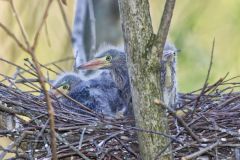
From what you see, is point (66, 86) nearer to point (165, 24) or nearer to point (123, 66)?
point (123, 66)

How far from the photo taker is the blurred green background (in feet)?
19.4

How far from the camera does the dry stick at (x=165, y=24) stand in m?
2.40

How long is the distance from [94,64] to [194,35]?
2.28m

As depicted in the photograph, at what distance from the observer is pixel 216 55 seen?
6137 millimetres

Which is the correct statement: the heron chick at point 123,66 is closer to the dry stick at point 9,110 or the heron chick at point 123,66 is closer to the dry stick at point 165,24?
the dry stick at point 9,110

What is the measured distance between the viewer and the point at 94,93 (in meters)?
3.87

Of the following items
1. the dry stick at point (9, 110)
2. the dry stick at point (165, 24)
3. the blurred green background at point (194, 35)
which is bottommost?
the dry stick at point (9, 110)

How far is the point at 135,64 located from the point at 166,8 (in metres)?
0.23

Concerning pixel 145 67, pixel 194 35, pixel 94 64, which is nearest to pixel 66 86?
pixel 94 64

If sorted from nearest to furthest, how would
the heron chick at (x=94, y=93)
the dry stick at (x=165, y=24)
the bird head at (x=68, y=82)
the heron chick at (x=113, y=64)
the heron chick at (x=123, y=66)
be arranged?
the dry stick at (x=165, y=24), the heron chick at (x=123, y=66), the heron chick at (x=94, y=93), the heron chick at (x=113, y=64), the bird head at (x=68, y=82)

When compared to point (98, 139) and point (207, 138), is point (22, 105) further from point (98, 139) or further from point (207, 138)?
point (207, 138)

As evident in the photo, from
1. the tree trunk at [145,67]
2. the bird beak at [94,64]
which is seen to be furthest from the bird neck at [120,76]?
the tree trunk at [145,67]

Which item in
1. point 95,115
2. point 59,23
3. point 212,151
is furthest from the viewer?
point 59,23

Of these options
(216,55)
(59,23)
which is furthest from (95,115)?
(59,23)
